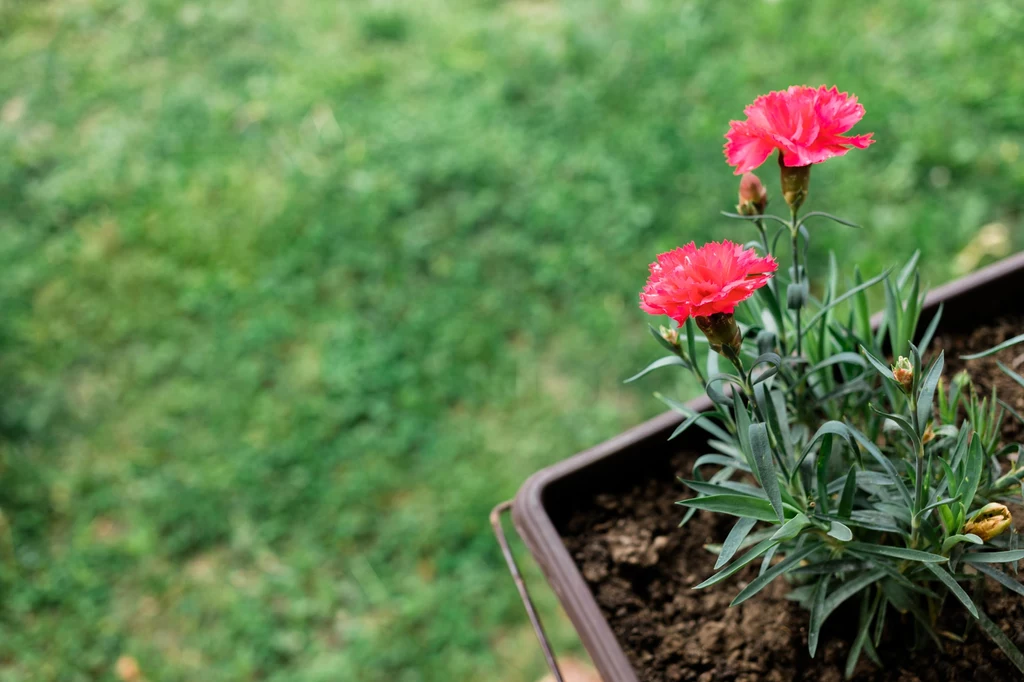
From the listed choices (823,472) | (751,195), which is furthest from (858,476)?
(751,195)

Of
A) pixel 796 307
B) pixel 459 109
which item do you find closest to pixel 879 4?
pixel 459 109

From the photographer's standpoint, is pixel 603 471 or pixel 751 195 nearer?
pixel 751 195

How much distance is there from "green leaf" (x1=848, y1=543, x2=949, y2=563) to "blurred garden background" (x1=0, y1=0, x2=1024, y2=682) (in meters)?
0.79

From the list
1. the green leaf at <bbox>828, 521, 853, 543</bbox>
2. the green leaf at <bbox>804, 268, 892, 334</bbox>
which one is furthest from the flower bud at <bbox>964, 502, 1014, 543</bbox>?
the green leaf at <bbox>804, 268, 892, 334</bbox>

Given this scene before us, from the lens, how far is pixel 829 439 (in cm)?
70

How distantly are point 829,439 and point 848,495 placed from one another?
55 millimetres

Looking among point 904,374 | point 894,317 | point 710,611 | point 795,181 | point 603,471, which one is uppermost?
point 795,181

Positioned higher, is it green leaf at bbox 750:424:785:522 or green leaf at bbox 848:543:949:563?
green leaf at bbox 750:424:785:522

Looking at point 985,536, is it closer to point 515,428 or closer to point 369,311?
point 515,428

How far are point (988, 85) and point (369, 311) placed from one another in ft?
4.84

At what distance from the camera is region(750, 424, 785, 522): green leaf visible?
2.02ft

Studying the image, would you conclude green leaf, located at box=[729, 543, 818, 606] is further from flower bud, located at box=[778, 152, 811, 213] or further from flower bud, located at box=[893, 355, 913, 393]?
flower bud, located at box=[778, 152, 811, 213]

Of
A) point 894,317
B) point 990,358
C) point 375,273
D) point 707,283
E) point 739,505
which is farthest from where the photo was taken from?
point 375,273

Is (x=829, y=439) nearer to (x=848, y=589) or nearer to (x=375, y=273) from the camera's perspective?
(x=848, y=589)
